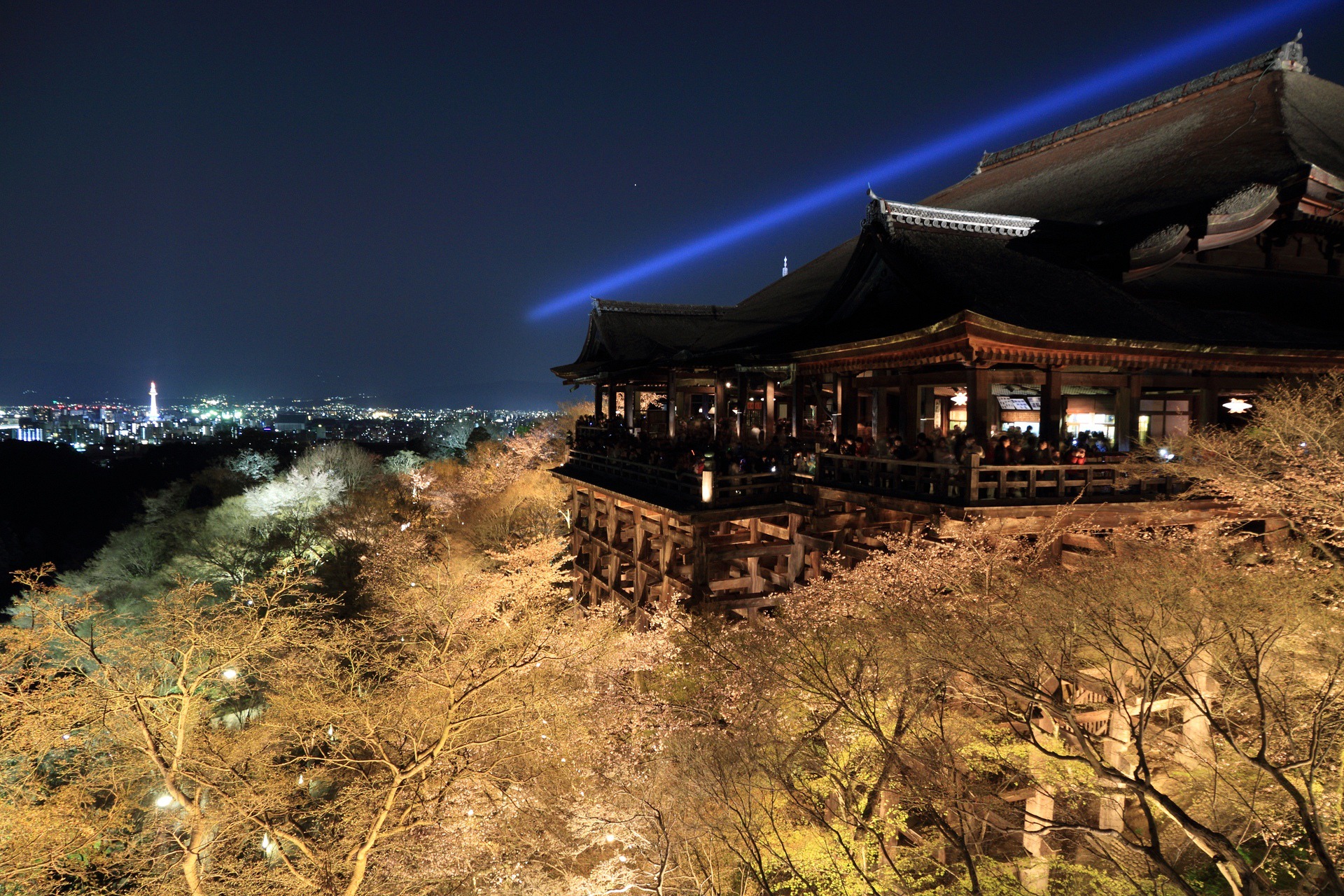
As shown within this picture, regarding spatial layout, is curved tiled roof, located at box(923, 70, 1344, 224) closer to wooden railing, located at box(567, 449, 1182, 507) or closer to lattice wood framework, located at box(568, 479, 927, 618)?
wooden railing, located at box(567, 449, 1182, 507)

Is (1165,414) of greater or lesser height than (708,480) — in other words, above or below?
above

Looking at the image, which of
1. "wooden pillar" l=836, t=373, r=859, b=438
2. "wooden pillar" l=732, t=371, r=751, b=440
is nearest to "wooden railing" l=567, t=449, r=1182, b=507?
"wooden pillar" l=836, t=373, r=859, b=438

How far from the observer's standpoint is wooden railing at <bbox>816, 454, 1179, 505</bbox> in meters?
11.1

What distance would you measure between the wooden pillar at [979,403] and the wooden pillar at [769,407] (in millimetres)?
7143

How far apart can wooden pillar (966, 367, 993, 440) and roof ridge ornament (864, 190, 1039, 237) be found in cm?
469

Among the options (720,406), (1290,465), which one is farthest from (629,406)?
(1290,465)

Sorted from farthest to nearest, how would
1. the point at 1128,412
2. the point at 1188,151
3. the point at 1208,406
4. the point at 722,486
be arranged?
the point at 1188,151, the point at 722,486, the point at 1208,406, the point at 1128,412

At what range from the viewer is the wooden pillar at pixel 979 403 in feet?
39.6

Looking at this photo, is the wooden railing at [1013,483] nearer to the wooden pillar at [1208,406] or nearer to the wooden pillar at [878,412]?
the wooden pillar at [1208,406]

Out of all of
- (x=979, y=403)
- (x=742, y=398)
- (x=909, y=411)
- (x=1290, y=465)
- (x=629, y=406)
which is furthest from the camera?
(x=629, y=406)

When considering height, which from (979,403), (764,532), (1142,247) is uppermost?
(1142,247)

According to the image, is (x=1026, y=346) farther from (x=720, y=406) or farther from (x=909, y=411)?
(x=720, y=406)

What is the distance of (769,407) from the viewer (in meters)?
19.7

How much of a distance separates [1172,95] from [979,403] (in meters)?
18.6
